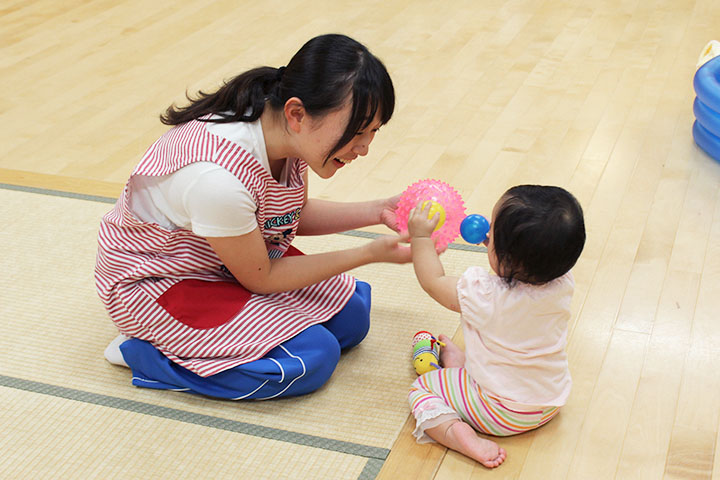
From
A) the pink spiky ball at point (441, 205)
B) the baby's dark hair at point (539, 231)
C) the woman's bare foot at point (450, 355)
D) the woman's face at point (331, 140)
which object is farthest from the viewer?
the woman's bare foot at point (450, 355)

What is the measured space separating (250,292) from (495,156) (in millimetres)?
1161

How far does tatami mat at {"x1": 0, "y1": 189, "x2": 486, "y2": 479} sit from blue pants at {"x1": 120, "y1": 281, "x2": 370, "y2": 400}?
0.09ft

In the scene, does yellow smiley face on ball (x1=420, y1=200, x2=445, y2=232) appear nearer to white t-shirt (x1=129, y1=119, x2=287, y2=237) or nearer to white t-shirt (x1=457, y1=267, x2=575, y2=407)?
white t-shirt (x1=457, y1=267, x2=575, y2=407)

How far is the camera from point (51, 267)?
74.5 inches

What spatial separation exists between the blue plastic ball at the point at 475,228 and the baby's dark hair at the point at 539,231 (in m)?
0.11

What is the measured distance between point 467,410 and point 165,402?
55 centimetres

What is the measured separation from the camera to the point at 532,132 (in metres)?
2.56

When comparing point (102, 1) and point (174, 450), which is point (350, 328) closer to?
point (174, 450)

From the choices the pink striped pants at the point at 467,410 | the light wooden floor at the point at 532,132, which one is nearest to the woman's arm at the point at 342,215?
the pink striped pants at the point at 467,410

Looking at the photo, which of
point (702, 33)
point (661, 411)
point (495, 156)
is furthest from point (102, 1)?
point (661, 411)

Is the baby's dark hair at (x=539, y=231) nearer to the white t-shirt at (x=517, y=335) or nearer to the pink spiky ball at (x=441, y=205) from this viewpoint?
the white t-shirt at (x=517, y=335)

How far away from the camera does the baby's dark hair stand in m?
1.18

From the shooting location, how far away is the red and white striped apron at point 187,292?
1436 millimetres

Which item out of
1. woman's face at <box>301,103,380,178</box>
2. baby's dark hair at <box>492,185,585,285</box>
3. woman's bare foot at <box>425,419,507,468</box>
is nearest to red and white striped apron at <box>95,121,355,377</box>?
woman's face at <box>301,103,380,178</box>
